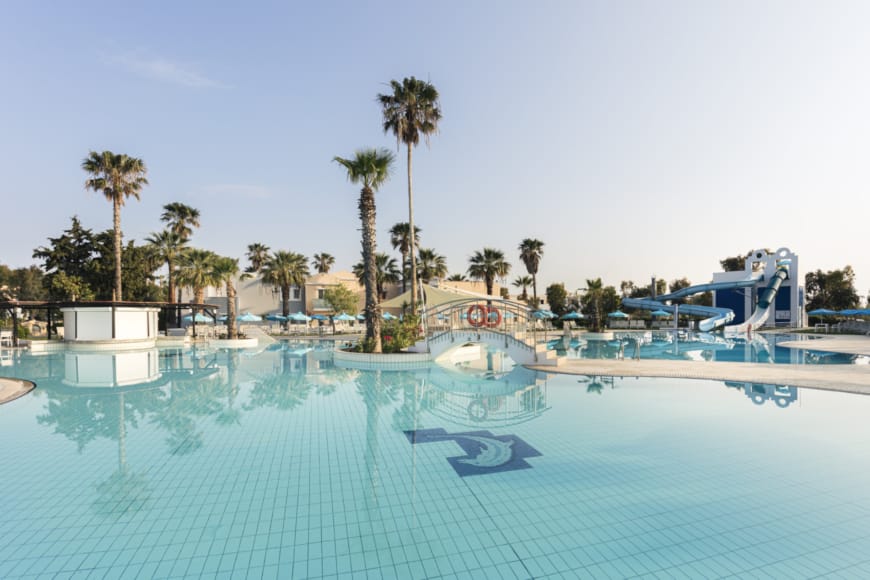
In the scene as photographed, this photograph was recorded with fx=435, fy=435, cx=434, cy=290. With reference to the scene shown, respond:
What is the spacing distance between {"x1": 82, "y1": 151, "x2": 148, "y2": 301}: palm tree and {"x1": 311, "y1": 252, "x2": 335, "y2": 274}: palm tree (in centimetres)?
2542

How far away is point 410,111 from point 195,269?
81.6ft

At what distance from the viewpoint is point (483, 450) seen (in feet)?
27.2

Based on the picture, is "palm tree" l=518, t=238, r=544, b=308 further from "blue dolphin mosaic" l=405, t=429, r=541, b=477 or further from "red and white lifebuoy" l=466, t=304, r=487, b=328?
"blue dolphin mosaic" l=405, t=429, r=541, b=477

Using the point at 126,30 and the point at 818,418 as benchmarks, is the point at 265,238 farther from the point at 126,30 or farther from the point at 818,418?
the point at 818,418

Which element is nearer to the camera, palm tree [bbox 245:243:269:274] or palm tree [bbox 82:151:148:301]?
palm tree [bbox 82:151:148:301]

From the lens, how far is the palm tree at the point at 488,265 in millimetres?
47000

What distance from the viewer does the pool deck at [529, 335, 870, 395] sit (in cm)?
1390

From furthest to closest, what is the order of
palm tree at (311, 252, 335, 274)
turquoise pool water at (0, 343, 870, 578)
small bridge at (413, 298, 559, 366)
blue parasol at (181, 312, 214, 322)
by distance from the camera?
palm tree at (311, 252, 335, 274), blue parasol at (181, 312, 214, 322), small bridge at (413, 298, 559, 366), turquoise pool water at (0, 343, 870, 578)

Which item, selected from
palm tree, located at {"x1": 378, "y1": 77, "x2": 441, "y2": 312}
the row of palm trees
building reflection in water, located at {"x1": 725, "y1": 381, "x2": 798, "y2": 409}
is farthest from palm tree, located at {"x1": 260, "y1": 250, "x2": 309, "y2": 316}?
building reflection in water, located at {"x1": 725, "y1": 381, "x2": 798, "y2": 409}

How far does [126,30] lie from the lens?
17500 mm

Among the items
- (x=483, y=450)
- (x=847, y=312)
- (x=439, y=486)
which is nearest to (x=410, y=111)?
(x=483, y=450)

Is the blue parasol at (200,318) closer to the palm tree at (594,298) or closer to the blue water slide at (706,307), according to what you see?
the palm tree at (594,298)

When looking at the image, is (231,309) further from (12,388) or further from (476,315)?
(476,315)

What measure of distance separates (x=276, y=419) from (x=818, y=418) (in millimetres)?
13080
